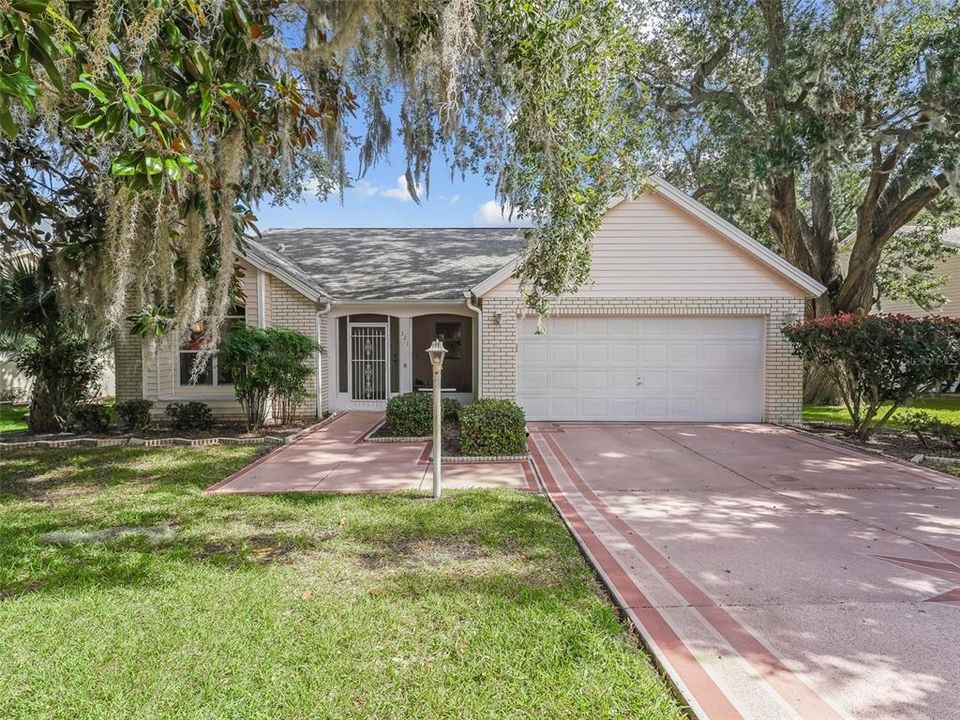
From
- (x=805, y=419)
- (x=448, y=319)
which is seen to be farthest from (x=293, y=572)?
(x=805, y=419)

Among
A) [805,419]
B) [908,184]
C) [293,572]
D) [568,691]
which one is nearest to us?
[568,691]

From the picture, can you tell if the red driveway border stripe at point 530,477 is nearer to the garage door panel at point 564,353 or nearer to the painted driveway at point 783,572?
the painted driveway at point 783,572

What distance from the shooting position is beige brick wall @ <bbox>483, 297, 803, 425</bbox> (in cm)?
1024

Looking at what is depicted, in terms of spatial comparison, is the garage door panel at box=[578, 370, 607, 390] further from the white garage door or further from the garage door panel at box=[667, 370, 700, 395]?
the garage door panel at box=[667, 370, 700, 395]

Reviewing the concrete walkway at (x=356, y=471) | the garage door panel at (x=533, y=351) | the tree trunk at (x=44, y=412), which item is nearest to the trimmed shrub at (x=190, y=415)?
the tree trunk at (x=44, y=412)

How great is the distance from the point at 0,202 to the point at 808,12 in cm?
1307

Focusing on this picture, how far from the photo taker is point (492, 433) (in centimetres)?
754

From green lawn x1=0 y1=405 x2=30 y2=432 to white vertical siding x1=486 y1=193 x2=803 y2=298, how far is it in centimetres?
1064

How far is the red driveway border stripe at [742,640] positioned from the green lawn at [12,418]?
41.5 ft

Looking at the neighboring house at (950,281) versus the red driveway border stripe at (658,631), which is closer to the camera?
the red driveway border stripe at (658,631)

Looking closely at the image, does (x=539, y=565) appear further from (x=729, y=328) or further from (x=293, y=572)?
(x=729, y=328)

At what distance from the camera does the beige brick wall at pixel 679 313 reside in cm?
1024

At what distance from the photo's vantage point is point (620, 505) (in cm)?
544

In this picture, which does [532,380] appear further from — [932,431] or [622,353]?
[932,431]
